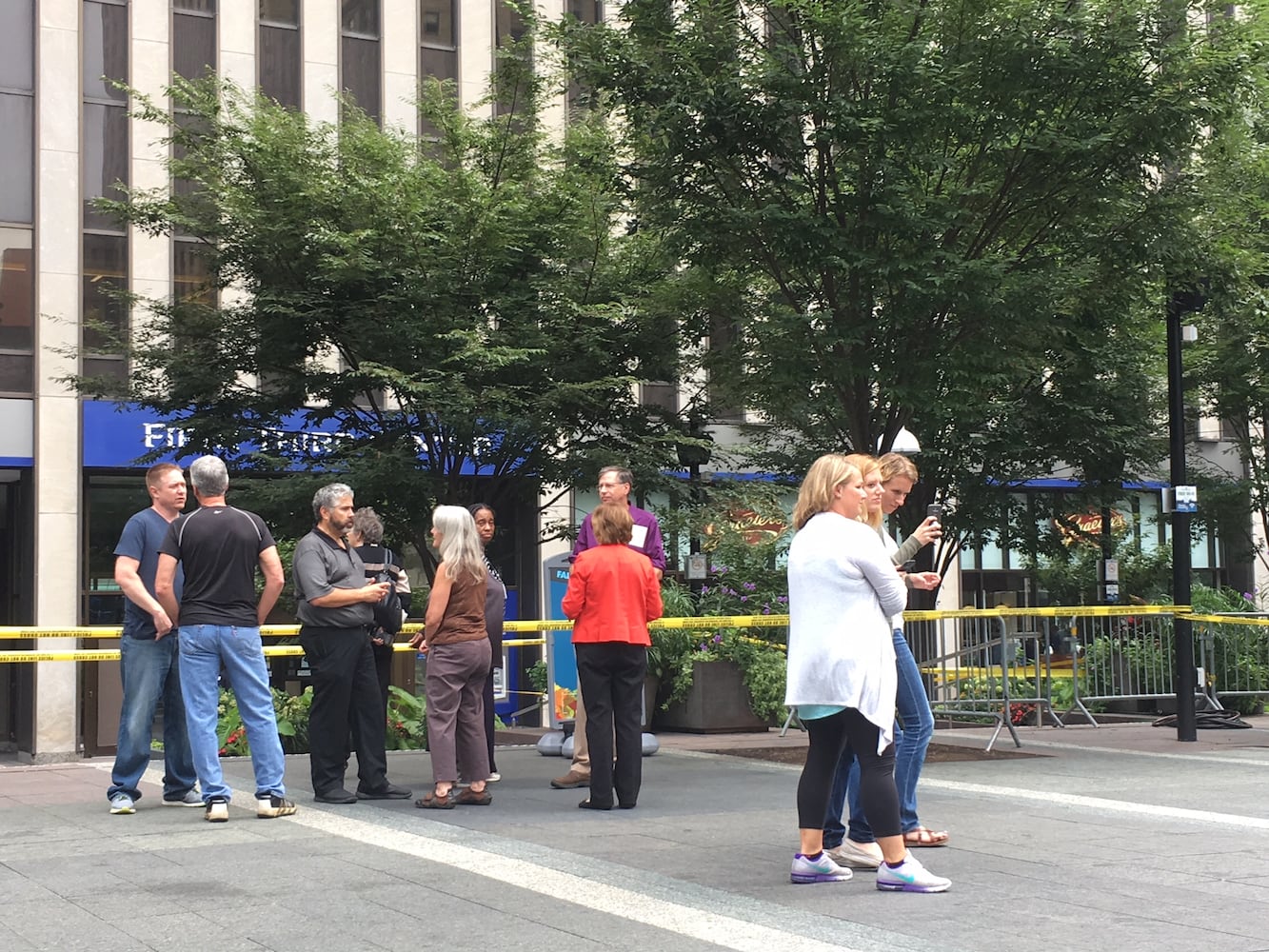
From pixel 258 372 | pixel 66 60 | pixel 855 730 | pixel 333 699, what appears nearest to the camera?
pixel 855 730

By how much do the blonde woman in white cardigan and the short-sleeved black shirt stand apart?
355 cm

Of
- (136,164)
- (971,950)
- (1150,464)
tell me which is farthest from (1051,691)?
(136,164)

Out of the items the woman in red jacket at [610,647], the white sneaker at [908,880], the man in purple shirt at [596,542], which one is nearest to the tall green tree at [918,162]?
the man in purple shirt at [596,542]

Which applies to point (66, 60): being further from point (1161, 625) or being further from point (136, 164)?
point (1161, 625)

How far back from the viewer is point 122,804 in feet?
29.4

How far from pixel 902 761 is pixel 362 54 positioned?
20333 mm

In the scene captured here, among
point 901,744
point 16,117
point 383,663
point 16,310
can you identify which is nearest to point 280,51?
point 16,117

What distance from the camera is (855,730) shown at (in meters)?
→ 6.43

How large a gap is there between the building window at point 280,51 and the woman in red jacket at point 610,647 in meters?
17.0

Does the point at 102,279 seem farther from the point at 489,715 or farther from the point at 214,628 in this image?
the point at 214,628

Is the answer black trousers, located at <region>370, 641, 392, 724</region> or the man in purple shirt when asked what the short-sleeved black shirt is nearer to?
black trousers, located at <region>370, 641, 392, 724</region>

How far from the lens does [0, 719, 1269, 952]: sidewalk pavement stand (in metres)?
5.54

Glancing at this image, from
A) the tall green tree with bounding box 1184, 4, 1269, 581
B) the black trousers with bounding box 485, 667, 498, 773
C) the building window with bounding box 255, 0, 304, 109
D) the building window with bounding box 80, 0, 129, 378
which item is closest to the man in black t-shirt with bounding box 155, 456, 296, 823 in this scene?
A: the black trousers with bounding box 485, 667, 498, 773

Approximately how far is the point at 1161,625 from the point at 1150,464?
4421 millimetres
